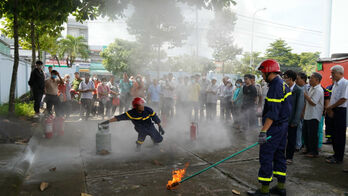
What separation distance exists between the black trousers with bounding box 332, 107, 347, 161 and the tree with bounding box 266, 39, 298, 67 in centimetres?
4211

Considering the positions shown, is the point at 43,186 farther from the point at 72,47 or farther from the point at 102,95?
the point at 72,47

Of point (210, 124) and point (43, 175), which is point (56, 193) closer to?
point (43, 175)

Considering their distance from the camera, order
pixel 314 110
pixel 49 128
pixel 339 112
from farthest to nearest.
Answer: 1. pixel 49 128
2. pixel 314 110
3. pixel 339 112

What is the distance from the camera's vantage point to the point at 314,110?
473 cm

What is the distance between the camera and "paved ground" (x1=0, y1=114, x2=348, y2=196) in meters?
3.29

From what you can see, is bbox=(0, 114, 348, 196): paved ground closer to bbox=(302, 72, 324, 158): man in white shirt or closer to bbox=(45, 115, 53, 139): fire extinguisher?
bbox=(45, 115, 53, 139): fire extinguisher

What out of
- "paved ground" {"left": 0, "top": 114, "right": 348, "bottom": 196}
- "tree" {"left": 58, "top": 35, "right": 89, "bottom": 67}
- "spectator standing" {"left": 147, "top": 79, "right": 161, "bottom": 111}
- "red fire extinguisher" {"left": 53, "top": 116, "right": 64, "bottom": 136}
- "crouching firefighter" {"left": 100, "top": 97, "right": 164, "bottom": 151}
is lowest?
"paved ground" {"left": 0, "top": 114, "right": 348, "bottom": 196}

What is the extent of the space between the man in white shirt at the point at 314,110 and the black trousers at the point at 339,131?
271mm

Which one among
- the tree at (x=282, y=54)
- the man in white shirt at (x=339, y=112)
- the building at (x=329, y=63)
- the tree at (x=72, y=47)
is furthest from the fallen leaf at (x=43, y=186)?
the tree at (x=282, y=54)

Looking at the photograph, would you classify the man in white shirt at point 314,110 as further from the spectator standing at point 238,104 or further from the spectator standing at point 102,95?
the spectator standing at point 102,95

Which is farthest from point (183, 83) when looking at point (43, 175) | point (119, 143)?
point (43, 175)

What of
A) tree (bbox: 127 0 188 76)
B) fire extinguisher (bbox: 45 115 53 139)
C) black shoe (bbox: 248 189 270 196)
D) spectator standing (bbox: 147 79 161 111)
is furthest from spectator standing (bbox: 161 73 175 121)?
black shoe (bbox: 248 189 270 196)

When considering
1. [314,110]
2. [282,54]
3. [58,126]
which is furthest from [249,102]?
[282,54]

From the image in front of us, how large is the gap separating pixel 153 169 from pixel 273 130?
197cm
